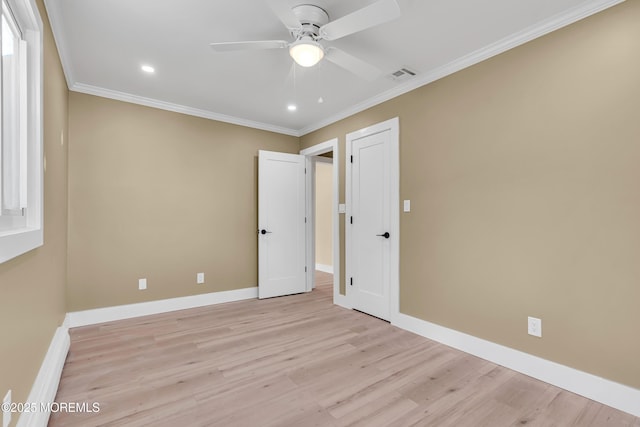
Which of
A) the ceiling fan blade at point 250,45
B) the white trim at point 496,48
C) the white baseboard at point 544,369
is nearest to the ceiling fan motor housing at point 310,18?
the ceiling fan blade at point 250,45

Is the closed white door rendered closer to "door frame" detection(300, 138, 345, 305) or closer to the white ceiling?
"door frame" detection(300, 138, 345, 305)

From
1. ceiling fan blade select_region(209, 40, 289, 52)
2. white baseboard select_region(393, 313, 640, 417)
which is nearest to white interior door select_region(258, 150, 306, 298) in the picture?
white baseboard select_region(393, 313, 640, 417)

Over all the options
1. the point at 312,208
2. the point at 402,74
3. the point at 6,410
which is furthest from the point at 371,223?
the point at 6,410

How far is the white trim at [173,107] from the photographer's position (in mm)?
3246

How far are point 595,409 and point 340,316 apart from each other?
87.7 inches

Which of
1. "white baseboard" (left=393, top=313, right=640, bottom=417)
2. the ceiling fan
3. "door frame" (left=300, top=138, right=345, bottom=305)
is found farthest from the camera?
"door frame" (left=300, top=138, right=345, bottom=305)

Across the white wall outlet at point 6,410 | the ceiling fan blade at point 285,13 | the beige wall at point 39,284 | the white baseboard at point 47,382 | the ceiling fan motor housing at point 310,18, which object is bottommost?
the white baseboard at point 47,382

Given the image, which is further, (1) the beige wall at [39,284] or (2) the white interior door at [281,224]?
(2) the white interior door at [281,224]

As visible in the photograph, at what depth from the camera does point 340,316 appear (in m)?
3.55

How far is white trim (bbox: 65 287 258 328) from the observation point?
3.21 meters

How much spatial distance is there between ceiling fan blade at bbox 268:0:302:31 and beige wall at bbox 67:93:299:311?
2473 mm

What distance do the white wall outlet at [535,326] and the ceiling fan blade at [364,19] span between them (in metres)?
2.26

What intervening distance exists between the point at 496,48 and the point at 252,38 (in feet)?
6.37

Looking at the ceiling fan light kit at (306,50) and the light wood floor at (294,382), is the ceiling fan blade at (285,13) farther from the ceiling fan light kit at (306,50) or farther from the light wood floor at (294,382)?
the light wood floor at (294,382)
